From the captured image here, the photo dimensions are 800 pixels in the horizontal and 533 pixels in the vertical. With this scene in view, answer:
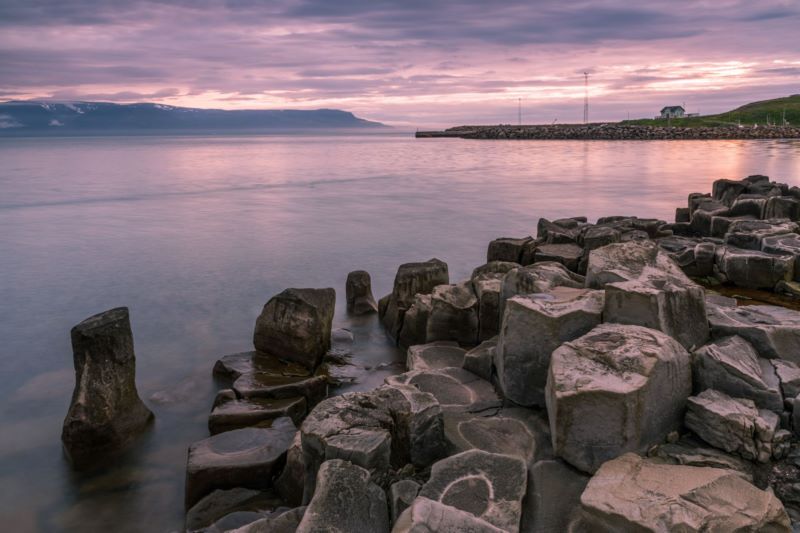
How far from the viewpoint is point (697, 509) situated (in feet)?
10.9

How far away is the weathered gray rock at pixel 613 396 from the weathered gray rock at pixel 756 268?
5.63 m

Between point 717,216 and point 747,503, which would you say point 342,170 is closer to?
point 717,216

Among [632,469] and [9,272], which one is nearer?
[632,469]

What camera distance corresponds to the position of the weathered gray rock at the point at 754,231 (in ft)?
33.3

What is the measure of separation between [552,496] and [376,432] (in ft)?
3.80

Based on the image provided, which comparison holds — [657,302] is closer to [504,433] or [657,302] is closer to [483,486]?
[504,433]

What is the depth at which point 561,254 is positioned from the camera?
10.1 metres

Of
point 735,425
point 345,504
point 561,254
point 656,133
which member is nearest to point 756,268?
point 561,254

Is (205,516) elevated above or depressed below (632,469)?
below

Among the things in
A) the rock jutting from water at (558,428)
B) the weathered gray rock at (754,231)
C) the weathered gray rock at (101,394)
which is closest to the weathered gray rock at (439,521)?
the rock jutting from water at (558,428)

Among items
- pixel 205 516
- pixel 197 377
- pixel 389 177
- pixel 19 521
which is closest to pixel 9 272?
pixel 197 377

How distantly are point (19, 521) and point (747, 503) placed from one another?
5.17m

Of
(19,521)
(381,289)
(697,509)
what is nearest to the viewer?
(697,509)

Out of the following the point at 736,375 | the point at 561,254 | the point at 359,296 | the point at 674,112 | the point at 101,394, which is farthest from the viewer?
the point at 674,112
